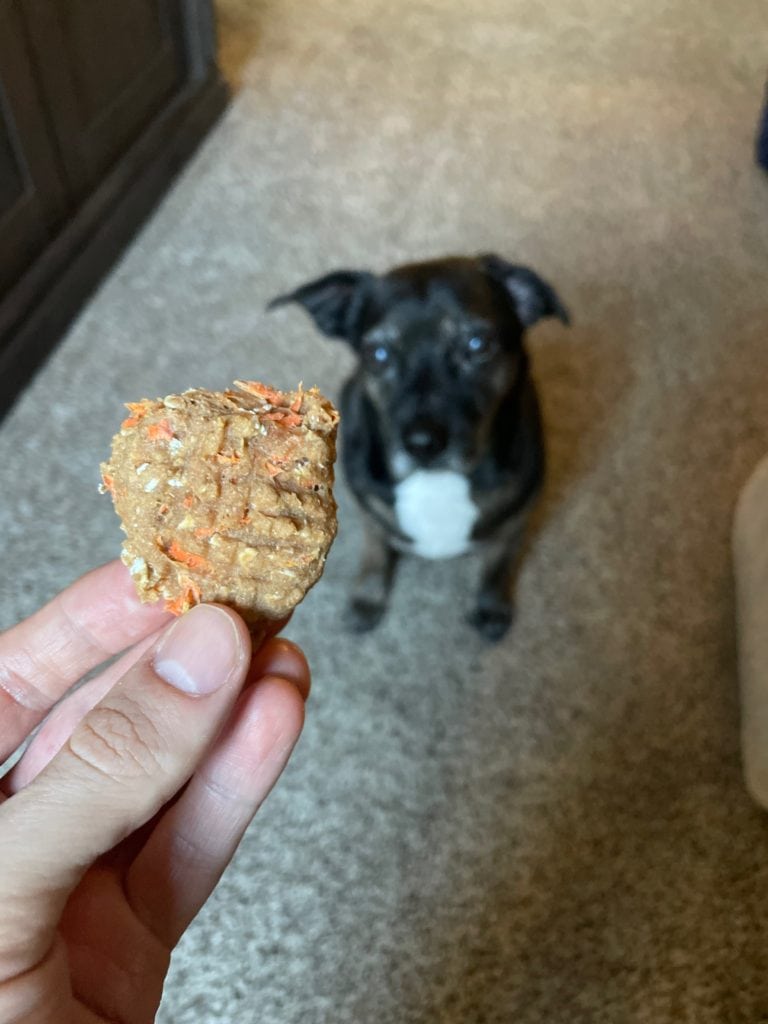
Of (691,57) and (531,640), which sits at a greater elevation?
(691,57)

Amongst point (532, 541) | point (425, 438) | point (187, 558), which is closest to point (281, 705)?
point (187, 558)

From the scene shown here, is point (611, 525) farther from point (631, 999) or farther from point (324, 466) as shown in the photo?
point (324, 466)

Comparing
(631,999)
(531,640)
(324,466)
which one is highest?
(324,466)

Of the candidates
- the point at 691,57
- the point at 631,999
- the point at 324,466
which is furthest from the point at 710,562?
the point at 691,57

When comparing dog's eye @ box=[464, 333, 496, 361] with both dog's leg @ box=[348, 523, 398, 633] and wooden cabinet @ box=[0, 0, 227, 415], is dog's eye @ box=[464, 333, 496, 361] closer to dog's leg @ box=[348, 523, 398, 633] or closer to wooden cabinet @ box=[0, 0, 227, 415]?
dog's leg @ box=[348, 523, 398, 633]

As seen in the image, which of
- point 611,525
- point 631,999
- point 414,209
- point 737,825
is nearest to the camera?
point 631,999

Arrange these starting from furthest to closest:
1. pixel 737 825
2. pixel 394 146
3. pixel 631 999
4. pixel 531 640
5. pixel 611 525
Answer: pixel 394 146
pixel 611 525
pixel 531 640
pixel 737 825
pixel 631 999

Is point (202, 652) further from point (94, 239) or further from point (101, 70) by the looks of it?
point (101, 70)
